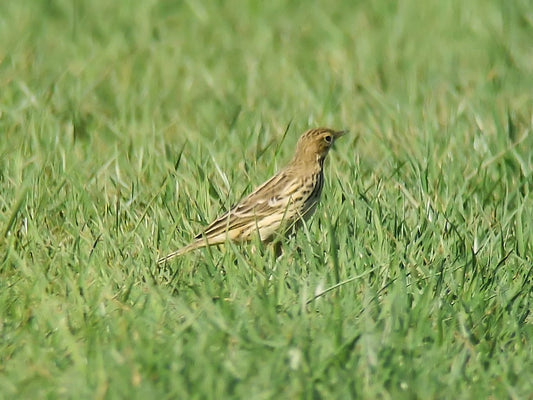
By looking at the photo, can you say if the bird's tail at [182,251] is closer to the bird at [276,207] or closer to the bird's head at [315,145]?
the bird at [276,207]

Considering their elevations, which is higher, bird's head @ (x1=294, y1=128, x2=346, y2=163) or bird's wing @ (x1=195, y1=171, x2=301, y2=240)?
bird's head @ (x1=294, y1=128, x2=346, y2=163)

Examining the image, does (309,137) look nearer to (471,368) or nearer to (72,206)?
(72,206)

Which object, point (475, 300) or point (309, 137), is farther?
point (309, 137)

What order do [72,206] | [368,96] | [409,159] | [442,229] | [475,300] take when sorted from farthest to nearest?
1. [368,96]
2. [409,159]
3. [72,206]
4. [442,229]
5. [475,300]

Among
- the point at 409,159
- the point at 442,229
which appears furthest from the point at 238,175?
the point at 442,229

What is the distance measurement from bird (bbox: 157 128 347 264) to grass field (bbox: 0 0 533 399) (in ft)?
0.33

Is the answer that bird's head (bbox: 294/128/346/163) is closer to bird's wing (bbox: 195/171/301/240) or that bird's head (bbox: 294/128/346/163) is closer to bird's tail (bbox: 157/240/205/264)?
bird's wing (bbox: 195/171/301/240)

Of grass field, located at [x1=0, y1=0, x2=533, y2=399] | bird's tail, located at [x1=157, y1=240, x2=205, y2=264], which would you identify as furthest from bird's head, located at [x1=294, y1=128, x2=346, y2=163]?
bird's tail, located at [x1=157, y1=240, x2=205, y2=264]

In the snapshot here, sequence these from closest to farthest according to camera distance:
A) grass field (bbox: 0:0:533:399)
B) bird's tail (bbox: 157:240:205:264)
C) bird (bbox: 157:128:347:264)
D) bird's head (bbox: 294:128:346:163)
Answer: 1. grass field (bbox: 0:0:533:399)
2. bird's tail (bbox: 157:240:205:264)
3. bird (bbox: 157:128:347:264)
4. bird's head (bbox: 294:128:346:163)

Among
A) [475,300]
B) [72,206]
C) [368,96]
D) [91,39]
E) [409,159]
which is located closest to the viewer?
[475,300]

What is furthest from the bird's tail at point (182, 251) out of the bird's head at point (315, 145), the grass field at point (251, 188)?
the bird's head at point (315, 145)

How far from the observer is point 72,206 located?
656 cm

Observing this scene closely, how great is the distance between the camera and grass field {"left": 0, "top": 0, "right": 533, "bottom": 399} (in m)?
4.55

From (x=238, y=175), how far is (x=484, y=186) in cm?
145
